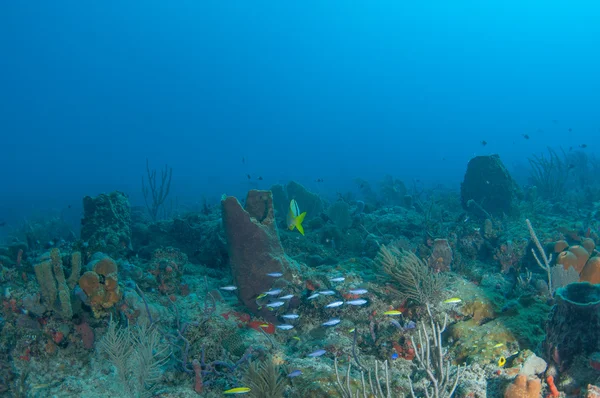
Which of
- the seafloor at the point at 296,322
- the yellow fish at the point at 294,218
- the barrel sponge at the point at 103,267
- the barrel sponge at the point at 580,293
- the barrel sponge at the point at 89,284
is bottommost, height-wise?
the seafloor at the point at 296,322

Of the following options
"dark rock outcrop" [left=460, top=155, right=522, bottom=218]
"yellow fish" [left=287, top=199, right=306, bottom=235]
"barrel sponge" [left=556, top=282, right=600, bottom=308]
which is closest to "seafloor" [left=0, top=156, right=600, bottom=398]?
"barrel sponge" [left=556, top=282, right=600, bottom=308]

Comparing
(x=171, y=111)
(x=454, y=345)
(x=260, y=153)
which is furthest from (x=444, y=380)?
(x=171, y=111)

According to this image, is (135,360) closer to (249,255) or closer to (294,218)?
(249,255)

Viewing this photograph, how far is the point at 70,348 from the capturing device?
4684mm

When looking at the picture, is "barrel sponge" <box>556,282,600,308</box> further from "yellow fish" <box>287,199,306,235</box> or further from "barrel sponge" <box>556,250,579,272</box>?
"yellow fish" <box>287,199,306,235</box>

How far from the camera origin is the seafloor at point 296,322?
3.53 m

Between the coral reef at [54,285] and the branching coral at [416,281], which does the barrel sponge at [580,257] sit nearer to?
the branching coral at [416,281]

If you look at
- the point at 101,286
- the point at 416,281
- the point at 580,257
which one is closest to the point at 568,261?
the point at 580,257

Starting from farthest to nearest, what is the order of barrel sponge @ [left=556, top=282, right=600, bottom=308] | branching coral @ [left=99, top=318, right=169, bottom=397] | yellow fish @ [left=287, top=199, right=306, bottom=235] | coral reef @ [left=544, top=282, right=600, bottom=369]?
yellow fish @ [left=287, top=199, right=306, bottom=235], branching coral @ [left=99, top=318, right=169, bottom=397], barrel sponge @ [left=556, top=282, right=600, bottom=308], coral reef @ [left=544, top=282, right=600, bottom=369]

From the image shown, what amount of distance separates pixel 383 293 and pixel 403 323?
58 cm

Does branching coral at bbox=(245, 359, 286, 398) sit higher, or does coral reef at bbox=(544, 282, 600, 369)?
coral reef at bbox=(544, 282, 600, 369)

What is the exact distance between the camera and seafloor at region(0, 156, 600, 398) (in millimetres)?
3527

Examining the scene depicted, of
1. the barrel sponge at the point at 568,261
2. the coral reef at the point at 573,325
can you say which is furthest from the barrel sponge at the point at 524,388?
the barrel sponge at the point at 568,261

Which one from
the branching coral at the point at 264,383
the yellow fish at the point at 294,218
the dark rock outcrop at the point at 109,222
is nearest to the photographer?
the branching coral at the point at 264,383
